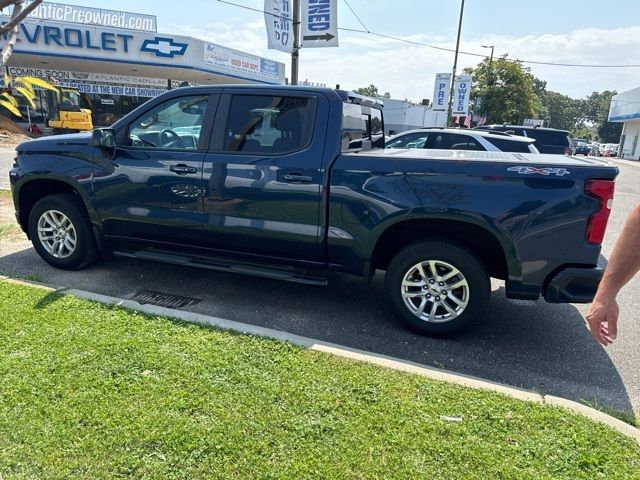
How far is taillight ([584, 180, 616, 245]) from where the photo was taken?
3383mm

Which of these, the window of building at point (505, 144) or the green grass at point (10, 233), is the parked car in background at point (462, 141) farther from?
the green grass at point (10, 233)

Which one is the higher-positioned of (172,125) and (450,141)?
(172,125)

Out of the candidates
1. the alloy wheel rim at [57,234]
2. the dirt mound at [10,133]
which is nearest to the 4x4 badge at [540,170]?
the alloy wheel rim at [57,234]

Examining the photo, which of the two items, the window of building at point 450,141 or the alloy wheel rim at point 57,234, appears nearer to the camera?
the alloy wheel rim at point 57,234

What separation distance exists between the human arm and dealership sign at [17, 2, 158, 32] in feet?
96.2

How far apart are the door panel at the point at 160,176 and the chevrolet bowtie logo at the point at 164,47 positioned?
23861 mm

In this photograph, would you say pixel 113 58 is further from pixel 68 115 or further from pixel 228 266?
pixel 228 266

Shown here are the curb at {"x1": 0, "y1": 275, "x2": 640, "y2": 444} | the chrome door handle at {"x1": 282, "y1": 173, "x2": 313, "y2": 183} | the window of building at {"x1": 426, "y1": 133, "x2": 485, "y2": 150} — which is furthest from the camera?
the window of building at {"x1": 426, "y1": 133, "x2": 485, "y2": 150}

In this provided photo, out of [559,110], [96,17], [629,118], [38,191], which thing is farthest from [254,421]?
[559,110]

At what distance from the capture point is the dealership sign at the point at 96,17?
25.5 m

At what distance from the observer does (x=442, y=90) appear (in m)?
26.9

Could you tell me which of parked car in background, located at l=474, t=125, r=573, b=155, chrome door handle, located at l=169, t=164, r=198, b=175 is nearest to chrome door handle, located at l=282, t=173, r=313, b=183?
chrome door handle, located at l=169, t=164, r=198, b=175

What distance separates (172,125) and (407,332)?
298 centimetres

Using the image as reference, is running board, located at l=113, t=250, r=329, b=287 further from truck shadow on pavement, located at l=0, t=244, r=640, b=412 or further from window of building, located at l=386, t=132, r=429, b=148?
window of building, located at l=386, t=132, r=429, b=148
